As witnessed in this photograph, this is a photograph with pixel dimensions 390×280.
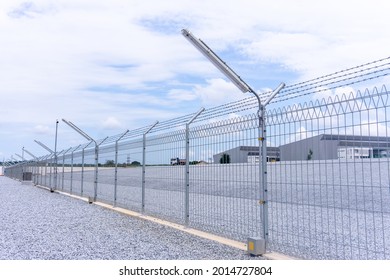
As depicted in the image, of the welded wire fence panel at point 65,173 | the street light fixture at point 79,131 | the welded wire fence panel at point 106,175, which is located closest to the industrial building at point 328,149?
the welded wire fence panel at point 106,175

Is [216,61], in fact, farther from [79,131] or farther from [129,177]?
[79,131]

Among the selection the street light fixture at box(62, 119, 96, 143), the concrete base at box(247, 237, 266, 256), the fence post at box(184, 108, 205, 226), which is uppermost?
the street light fixture at box(62, 119, 96, 143)

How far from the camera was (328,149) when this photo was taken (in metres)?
5.12

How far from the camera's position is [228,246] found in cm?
628

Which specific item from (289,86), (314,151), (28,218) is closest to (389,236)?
(314,151)

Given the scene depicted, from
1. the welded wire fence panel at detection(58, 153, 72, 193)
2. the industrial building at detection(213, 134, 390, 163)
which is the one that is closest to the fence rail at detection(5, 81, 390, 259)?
the industrial building at detection(213, 134, 390, 163)

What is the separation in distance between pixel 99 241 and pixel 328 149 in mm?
4134

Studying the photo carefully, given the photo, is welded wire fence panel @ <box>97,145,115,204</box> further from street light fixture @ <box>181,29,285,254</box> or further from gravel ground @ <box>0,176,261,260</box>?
street light fixture @ <box>181,29,285,254</box>

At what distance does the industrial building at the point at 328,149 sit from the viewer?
15.2 feet

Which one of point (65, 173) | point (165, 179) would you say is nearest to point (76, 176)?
point (65, 173)

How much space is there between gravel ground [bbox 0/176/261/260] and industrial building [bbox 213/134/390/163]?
1.47m

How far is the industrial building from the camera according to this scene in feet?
15.2
